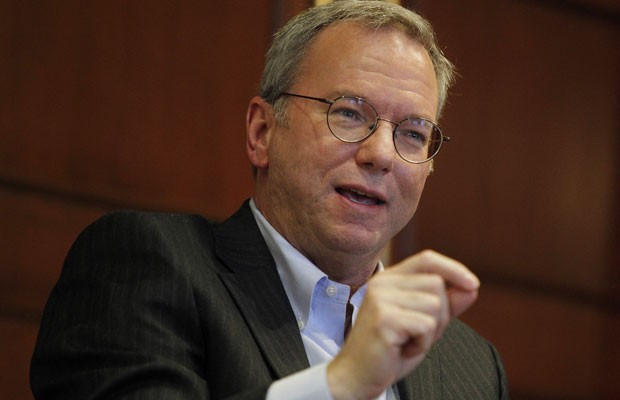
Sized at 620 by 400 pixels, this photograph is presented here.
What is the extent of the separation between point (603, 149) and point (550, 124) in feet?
0.74

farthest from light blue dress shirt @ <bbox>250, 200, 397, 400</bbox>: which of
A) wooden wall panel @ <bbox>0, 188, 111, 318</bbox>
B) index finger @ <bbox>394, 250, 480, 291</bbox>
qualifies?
wooden wall panel @ <bbox>0, 188, 111, 318</bbox>

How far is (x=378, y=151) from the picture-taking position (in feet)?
6.42

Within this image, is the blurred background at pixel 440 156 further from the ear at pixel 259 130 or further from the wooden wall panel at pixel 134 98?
the ear at pixel 259 130

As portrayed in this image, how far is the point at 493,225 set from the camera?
10.9 feet

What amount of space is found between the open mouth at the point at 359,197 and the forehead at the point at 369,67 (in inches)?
6.9

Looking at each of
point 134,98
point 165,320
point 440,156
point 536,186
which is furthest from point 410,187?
point 536,186

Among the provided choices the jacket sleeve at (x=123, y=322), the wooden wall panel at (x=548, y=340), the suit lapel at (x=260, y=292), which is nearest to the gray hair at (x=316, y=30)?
the suit lapel at (x=260, y=292)

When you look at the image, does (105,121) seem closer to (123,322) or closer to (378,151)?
(378,151)

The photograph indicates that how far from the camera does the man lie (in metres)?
1.61

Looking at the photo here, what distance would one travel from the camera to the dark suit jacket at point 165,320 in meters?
1.62

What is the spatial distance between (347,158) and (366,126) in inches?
3.2

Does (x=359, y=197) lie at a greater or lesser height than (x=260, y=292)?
greater

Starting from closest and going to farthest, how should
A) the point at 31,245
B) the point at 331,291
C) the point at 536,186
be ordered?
the point at 331,291, the point at 31,245, the point at 536,186

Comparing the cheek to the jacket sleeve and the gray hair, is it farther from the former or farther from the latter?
the jacket sleeve
